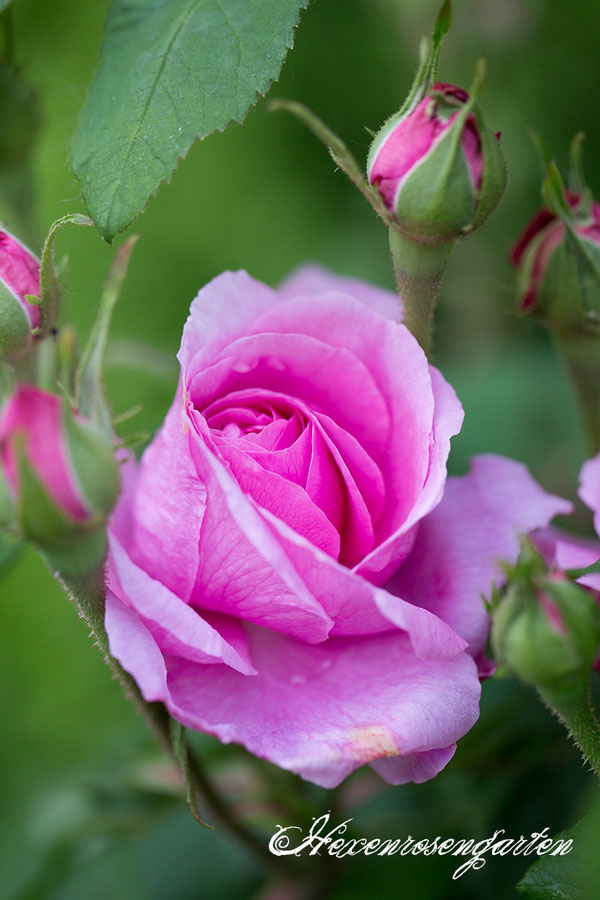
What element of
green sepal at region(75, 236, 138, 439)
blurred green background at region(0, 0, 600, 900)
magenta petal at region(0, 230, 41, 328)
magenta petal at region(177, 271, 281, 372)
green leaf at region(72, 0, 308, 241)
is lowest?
blurred green background at region(0, 0, 600, 900)

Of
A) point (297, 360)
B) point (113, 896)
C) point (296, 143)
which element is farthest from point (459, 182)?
point (296, 143)

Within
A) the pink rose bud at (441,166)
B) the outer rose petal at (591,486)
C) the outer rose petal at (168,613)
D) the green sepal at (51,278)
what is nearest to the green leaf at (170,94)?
the green sepal at (51,278)

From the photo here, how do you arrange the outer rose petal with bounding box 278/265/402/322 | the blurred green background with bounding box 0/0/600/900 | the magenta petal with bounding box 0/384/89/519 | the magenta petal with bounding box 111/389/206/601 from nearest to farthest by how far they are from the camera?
the magenta petal with bounding box 0/384/89/519 < the magenta petal with bounding box 111/389/206/601 < the outer rose petal with bounding box 278/265/402/322 < the blurred green background with bounding box 0/0/600/900

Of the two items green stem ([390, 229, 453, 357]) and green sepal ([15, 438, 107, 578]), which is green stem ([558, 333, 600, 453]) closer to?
green stem ([390, 229, 453, 357])

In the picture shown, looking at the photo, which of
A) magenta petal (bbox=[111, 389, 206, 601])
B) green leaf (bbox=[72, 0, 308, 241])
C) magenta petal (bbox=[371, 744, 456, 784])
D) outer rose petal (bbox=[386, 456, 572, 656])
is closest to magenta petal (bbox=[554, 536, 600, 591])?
outer rose petal (bbox=[386, 456, 572, 656])

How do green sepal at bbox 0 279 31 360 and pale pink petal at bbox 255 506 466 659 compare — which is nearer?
pale pink petal at bbox 255 506 466 659

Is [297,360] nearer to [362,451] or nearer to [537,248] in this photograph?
[362,451]
